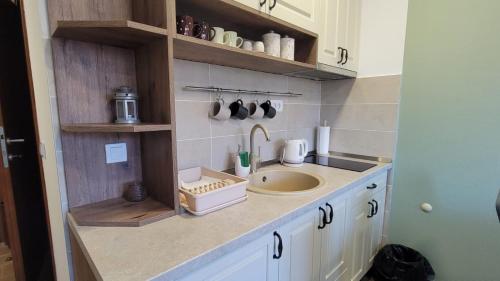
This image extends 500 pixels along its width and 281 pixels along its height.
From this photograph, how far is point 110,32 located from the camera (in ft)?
2.45

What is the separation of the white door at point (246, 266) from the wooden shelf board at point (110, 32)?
2.35 ft

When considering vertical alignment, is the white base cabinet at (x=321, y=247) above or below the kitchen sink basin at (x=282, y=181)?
below

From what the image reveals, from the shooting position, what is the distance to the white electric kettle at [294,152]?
1553mm

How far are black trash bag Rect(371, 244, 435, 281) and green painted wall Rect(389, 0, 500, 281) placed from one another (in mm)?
75

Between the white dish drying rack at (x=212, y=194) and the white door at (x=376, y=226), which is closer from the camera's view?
the white dish drying rack at (x=212, y=194)

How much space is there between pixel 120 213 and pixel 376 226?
160 cm

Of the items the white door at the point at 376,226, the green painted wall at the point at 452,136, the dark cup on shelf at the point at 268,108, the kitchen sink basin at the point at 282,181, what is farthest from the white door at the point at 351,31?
the white door at the point at 376,226

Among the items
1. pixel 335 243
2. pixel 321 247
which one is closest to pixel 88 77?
pixel 321 247

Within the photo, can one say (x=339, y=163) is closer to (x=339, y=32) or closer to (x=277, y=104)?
(x=277, y=104)

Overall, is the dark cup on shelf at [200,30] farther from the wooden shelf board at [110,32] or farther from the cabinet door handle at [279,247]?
the cabinet door handle at [279,247]

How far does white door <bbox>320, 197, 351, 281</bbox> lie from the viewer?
1.16 m

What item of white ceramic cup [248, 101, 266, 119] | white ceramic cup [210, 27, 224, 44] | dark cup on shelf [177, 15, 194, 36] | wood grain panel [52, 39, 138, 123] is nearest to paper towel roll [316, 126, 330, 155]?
white ceramic cup [248, 101, 266, 119]

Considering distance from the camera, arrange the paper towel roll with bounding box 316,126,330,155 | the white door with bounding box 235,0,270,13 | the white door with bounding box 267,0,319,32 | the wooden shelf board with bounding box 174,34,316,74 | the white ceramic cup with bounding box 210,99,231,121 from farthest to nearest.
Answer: the paper towel roll with bounding box 316,126,330,155, the white ceramic cup with bounding box 210,99,231,121, the white door with bounding box 267,0,319,32, the white door with bounding box 235,0,270,13, the wooden shelf board with bounding box 174,34,316,74

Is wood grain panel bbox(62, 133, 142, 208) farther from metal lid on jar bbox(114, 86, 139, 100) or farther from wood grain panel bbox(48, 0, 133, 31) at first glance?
wood grain panel bbox(48, 0, 133, 31)
